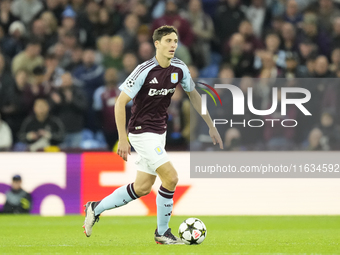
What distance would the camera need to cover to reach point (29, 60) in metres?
11.9

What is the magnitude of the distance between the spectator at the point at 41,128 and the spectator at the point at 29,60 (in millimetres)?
1321

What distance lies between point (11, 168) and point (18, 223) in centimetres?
132

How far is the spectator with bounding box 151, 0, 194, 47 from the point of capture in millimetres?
12219

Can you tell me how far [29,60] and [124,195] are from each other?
6.09 meters

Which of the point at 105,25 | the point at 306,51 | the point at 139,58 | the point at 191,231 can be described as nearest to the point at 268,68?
the point at 306,51

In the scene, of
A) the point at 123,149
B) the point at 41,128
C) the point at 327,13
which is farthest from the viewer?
the point at 327,13

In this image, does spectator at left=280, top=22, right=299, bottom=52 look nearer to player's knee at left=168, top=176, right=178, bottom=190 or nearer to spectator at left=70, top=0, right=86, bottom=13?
spectator at left=70, top=0, right=86, bottom=13

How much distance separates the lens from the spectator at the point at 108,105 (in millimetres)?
10898

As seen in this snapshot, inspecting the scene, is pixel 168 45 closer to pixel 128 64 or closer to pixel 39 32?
pixel 128 64

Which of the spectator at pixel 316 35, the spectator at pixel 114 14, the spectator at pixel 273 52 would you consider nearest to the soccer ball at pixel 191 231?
the spectator at pixel 273 52

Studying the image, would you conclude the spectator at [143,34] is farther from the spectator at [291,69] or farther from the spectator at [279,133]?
the spectator at [279,133]

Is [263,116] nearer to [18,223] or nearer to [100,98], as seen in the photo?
[100,98]

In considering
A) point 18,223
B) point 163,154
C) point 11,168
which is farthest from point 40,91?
point 163,154

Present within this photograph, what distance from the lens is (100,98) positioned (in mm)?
11016
